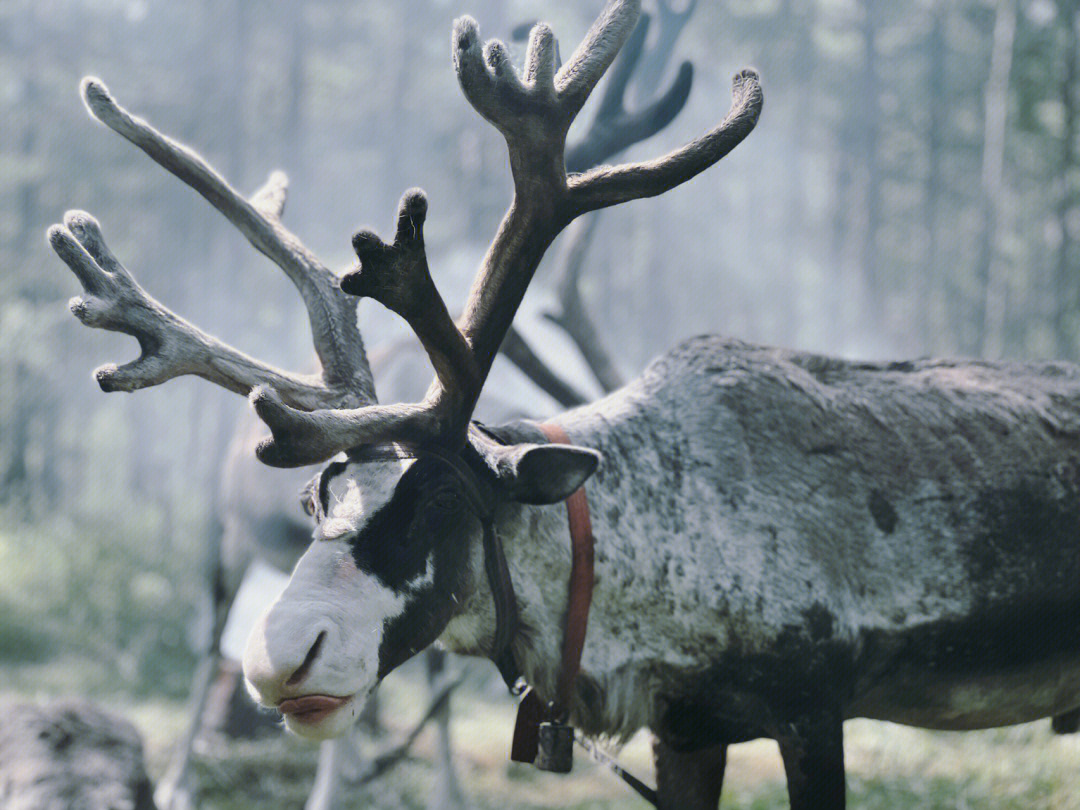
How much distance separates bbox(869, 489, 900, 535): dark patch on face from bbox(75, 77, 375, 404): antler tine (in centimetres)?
121

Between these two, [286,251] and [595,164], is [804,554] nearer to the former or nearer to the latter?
[286,251]

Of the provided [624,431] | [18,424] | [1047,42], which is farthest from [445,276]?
[18,424]

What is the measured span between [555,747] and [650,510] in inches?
22.2

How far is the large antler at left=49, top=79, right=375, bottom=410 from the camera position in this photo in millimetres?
2383

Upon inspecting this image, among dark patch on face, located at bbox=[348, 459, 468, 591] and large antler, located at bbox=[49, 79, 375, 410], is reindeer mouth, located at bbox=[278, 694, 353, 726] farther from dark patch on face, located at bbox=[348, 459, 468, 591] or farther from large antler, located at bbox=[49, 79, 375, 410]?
large antler, located at bbox=[49, 79, 375, 410]

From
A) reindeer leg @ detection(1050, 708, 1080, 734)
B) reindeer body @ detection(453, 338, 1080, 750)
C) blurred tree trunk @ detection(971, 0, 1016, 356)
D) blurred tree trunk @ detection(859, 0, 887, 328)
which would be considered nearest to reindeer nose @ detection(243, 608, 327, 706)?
reindeer body @ detection(453, 338, 1080, 750)

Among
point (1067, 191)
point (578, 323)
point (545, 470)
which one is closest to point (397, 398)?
point (578, 323)

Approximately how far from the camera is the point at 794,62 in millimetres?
16578

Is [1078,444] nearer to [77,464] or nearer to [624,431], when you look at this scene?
[624,431]

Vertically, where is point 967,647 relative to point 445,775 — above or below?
above

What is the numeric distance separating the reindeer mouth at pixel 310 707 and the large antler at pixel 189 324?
0.73 meters

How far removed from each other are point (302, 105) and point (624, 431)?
1408 centimetres

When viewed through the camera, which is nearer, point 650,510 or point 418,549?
point 418,549

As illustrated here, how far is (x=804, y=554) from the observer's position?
2.51 metres
